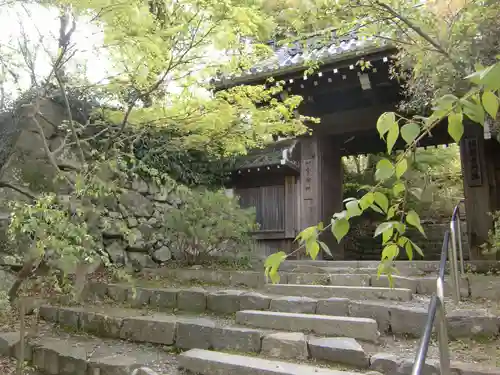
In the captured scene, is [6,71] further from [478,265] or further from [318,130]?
[478,265]

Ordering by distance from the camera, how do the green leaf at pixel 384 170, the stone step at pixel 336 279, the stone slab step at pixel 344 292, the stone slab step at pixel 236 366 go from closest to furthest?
the green leaf at pixel 384 170 → the stone slab step at pixel 236 366 → the stone slab step at pixel 344 292 → the stone step at pixel 336 279

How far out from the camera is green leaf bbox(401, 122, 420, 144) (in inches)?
38.8

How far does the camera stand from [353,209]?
1.15m

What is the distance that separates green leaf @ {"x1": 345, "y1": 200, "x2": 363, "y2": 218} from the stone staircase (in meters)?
2.40

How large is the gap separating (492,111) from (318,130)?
6.78m

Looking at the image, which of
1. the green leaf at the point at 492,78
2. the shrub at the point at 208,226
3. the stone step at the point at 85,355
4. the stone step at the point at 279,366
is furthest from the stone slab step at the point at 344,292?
the green leaf at the point at 492,78

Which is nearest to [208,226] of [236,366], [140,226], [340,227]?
[140,226]

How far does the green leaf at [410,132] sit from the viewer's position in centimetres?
99

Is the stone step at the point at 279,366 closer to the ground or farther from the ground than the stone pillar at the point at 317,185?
closer to the ground

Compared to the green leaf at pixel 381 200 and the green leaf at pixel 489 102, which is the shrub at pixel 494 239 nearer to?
the green leaf at pixel 381 200

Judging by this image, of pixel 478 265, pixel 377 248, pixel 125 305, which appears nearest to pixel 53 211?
pixel 125 305

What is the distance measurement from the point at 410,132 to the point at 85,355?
4.29 metres

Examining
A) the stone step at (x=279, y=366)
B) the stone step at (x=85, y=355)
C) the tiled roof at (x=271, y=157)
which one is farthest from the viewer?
the tiled roof at (x=271, y=157)

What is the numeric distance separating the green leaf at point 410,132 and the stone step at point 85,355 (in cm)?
349
